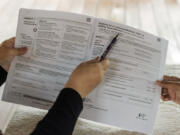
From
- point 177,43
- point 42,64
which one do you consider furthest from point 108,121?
point 177,43

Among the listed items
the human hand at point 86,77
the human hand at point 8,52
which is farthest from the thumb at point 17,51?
the human hand at point 86,77

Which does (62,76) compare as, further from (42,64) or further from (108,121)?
(108,121)

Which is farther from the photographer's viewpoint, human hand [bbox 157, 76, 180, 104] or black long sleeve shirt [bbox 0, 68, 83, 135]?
human hand [bbox 157, 76, 180, 104]

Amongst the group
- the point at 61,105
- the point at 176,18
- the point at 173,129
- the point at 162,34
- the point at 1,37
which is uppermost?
the point at 176,18

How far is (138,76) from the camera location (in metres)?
0.64

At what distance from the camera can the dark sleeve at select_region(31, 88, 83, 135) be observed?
482mm

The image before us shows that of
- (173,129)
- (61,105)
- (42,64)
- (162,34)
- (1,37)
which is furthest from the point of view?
(162,34)

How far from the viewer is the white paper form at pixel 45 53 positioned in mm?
607

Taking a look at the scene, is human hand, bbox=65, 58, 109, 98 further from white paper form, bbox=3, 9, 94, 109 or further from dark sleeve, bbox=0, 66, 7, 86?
dark sleeve, bbox=0, 66, 7, 86

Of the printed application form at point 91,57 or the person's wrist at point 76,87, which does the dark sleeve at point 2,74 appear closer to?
the printed application form at point 91,57

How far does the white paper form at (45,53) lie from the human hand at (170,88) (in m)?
0.26

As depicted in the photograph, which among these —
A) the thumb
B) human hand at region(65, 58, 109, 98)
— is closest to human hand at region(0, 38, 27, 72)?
the thumb

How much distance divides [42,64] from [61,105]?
18cm

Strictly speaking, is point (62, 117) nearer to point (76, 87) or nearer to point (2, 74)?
point (76, 87)
